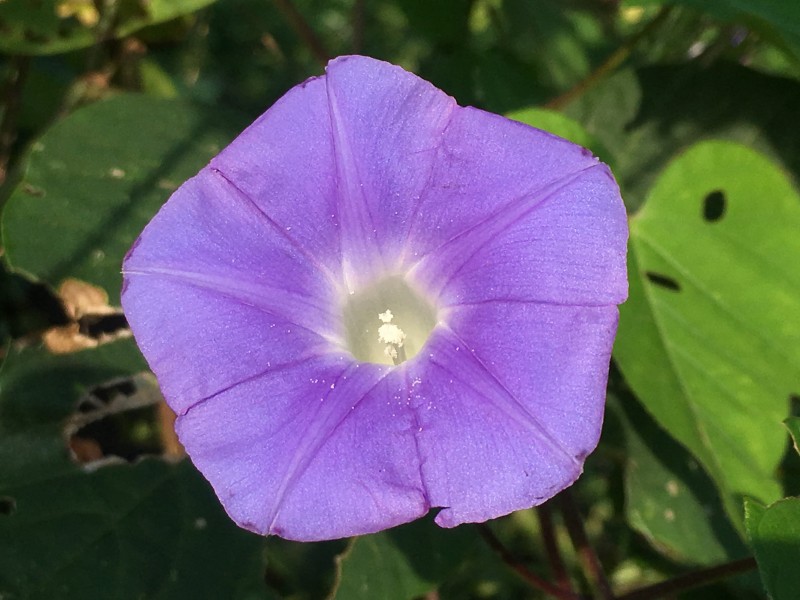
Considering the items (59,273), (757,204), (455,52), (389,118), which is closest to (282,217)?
(389,118)

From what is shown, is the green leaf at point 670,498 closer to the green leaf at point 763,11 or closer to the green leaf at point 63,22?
the green leaf at point 763,11

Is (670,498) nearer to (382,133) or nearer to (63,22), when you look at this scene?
(382,133)

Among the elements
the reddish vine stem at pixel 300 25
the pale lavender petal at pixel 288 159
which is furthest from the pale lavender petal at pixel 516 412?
the reddish vine stem at pixel 300 25

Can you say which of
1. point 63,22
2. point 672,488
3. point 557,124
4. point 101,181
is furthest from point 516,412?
point 63,22

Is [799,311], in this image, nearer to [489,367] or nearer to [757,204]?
[757,204]

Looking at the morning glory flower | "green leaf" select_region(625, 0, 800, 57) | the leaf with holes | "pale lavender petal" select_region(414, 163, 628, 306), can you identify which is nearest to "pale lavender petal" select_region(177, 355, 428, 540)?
the morning glory flower

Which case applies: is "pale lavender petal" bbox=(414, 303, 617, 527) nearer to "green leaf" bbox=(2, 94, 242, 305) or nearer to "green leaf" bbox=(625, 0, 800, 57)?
"green leaf" bbox=(625, 0, 800, 57)
